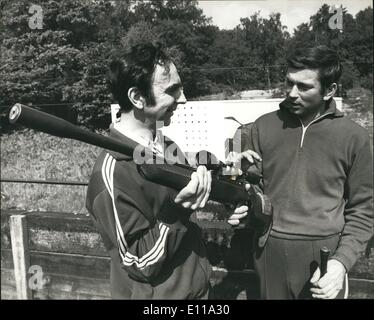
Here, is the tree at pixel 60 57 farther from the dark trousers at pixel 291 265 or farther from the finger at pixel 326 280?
the finger at pixel 326 280

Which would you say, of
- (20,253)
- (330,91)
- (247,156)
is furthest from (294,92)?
(20,253)

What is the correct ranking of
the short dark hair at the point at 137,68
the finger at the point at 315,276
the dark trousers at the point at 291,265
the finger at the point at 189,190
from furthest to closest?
the dark trousers at the point at 291,265
the finger at the point at 315,276
the short dark hair at the point at 137,68
the finger at the point at 189,190

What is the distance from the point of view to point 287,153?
1702 mm

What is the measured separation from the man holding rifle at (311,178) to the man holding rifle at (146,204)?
0.28m

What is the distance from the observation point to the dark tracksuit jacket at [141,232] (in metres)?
1.33

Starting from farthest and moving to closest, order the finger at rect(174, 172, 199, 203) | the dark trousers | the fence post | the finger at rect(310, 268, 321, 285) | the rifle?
the fence post < the dark trousers < the finger at rect(310, 268, 321, 285) < the finger at rect(174, 172, 199, 203) < the rifle

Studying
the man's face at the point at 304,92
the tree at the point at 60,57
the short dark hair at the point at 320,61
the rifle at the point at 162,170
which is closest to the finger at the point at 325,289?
the rifle at the point at 162,170

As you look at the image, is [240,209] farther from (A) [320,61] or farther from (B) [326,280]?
(A) [320,61]

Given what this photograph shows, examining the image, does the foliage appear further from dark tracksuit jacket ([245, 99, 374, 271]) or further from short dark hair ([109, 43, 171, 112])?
dark tracksuit jacket ([245, 99, 374, 271])

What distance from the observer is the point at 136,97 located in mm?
1449

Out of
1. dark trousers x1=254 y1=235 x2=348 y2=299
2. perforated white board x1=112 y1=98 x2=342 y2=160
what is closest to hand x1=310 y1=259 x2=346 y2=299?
dark trousers x1=254 y1=235 x2=348 y2=299

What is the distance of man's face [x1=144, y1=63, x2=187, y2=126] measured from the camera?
1.45 meters

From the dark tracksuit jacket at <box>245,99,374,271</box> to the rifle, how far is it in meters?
0.12

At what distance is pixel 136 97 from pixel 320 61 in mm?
830
